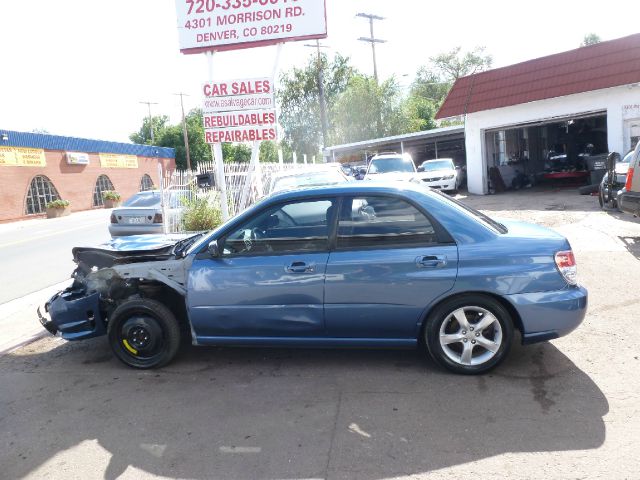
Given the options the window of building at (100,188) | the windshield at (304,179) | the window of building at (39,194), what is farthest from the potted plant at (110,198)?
the windshield at (304,179)

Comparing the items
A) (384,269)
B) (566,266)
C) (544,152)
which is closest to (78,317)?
(384,269)

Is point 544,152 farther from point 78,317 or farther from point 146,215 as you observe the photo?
point 78,317

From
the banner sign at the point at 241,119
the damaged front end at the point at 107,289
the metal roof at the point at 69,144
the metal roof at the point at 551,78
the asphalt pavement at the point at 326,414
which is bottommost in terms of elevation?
the asphalt pavement at the point at 326,414

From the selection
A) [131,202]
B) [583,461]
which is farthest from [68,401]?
[131,202]

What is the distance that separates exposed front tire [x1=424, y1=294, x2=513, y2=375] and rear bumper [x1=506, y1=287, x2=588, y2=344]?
13 cm

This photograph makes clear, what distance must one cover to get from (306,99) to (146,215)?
45.3 meters

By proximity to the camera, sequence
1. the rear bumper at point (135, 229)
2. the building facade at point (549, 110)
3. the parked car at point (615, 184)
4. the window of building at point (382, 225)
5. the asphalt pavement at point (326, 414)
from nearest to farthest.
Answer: the asphalt pavement at point (326, 414), the window of building at point (382, 225), the rear bumper at point (135, 229), the parked car at point (615, 184), the building facade at point (549, 110)

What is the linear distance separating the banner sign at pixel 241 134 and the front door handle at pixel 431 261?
6.74 metres

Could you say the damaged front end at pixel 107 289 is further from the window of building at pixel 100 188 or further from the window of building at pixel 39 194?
the window of building at pixel 100 188

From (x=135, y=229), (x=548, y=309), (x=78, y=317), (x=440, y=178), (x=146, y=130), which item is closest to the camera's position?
(x=548, y=309)

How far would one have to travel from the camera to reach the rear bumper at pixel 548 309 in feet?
13.5

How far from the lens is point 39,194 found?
3209 centimetres

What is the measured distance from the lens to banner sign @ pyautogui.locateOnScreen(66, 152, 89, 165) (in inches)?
1371

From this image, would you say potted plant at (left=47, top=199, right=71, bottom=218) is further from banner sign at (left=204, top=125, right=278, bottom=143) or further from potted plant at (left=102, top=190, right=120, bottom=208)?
banner sign at (left=204, top=125, right=278, bottom=143)
